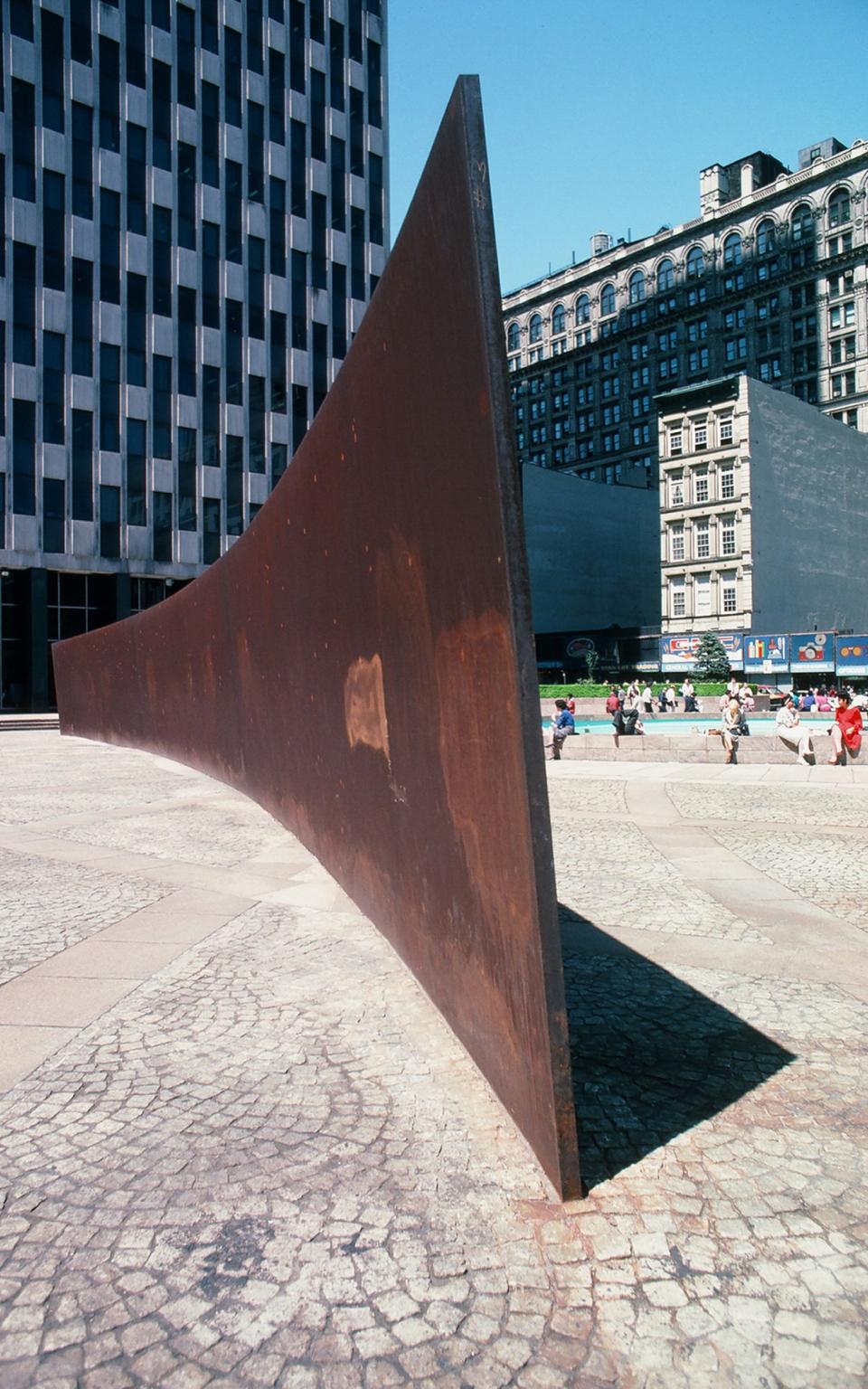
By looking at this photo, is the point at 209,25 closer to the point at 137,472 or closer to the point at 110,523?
the point at 137,472

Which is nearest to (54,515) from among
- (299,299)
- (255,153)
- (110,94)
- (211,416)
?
(211,416)

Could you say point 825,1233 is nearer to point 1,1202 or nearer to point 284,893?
point 1,1202

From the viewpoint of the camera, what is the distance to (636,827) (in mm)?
10094

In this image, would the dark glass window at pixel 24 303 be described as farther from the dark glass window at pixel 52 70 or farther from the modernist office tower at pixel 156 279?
the dark glass window at pixel 52 70

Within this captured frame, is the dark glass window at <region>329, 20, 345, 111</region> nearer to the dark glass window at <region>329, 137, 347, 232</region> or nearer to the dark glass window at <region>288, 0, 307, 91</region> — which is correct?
the dark glass window at <region>288, 0, 307, 91</region>

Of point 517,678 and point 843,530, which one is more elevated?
point 843,530

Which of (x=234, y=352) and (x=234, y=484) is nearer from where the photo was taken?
(x=234, y=484)

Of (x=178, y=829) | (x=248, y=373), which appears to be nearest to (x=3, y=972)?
(x=178, y=829)

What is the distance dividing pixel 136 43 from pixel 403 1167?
53361 millimetres

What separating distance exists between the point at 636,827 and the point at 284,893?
4.70 meters

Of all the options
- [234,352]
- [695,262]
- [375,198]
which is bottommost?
[234,352]

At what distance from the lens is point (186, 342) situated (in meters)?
44.9

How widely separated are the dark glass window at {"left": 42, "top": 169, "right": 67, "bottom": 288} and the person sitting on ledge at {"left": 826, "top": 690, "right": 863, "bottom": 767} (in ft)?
125

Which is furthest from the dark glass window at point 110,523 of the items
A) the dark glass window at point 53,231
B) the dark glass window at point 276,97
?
the dark glass window at point 276,97
